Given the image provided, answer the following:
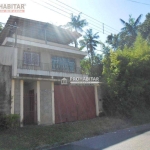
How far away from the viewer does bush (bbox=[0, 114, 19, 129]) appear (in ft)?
25.1

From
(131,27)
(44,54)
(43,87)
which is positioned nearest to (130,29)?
(131,27)

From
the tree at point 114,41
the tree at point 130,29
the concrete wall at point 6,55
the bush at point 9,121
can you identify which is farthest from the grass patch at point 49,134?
the tree at point 114,41

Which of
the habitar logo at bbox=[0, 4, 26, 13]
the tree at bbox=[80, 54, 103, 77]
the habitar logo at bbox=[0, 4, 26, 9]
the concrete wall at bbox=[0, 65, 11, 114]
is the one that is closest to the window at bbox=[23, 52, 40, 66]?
the habitar logo at bbox=[0, 4, 26, 13]

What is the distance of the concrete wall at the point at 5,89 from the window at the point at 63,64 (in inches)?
337

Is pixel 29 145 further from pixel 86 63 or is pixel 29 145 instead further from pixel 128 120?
pixel 86 63

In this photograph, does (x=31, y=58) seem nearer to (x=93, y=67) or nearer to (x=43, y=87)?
(x=43, y=87)

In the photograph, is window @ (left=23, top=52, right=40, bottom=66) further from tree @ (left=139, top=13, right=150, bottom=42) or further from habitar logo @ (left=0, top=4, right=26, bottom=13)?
tree @ (left=139, top=13, right=150, bottom=42)

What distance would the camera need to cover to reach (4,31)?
1752 cm

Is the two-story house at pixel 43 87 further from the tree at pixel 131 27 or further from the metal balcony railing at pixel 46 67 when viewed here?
the tree at pixel 131 27

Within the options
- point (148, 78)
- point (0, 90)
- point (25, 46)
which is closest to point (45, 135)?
point (0, 90)

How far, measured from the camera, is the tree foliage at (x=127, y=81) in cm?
1109

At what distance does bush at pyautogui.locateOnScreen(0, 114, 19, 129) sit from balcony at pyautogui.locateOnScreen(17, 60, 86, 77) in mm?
6454

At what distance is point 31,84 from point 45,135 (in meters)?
4.12

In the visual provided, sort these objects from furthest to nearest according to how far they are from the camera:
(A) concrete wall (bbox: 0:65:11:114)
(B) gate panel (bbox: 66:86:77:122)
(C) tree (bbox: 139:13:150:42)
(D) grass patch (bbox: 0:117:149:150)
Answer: (C) tree (bbox: 139:13:150:42) < (B) gate panel (bbox: 66:86:77:122) < (A) concrete wall (bbox: 0:65:11:114) < (D) grass patch (bbox: 0:117:149:150)
